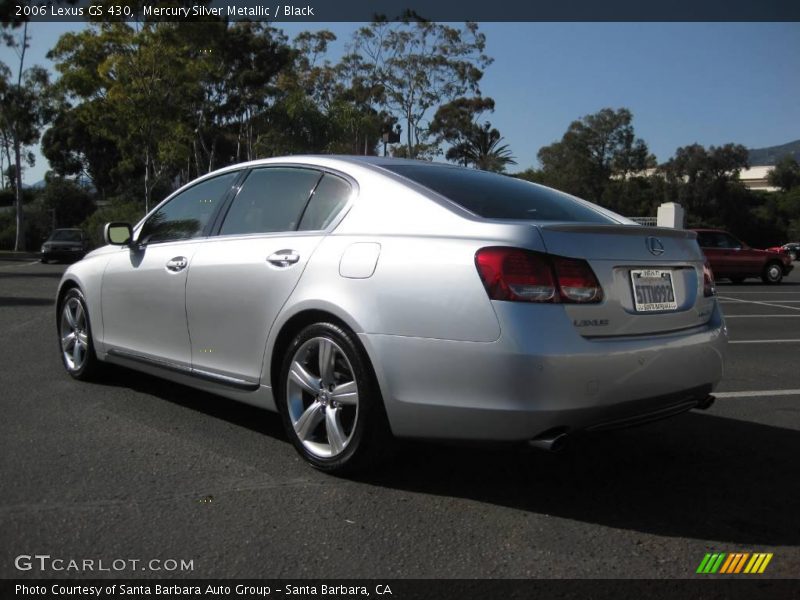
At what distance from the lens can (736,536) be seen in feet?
9.93

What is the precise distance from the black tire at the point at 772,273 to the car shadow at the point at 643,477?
64.0 ft

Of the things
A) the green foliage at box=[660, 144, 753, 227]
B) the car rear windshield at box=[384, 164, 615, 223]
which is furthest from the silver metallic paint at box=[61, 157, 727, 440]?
the green foliage at box=[660, 144, 753, 227]

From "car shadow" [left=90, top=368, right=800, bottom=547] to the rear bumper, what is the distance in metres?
0.18

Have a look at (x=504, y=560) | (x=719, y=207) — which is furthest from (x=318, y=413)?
(x=719, y=207)

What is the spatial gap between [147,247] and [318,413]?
79.0 inches

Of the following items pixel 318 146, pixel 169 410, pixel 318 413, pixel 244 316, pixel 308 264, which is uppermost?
pixel 318 146

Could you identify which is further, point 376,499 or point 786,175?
point 786,175

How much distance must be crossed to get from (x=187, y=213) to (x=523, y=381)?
2.74m

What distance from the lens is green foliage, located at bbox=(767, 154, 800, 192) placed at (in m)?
88.0

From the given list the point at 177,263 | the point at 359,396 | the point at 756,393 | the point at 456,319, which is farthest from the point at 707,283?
the point at 177,263

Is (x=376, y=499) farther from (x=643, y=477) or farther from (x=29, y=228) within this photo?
(x=29, y=228)

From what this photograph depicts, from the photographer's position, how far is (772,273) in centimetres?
2242

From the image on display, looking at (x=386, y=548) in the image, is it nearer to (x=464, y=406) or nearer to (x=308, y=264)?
(x=464, y=406)

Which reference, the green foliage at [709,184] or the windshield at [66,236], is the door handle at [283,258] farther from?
the green foliage at [709,184]
